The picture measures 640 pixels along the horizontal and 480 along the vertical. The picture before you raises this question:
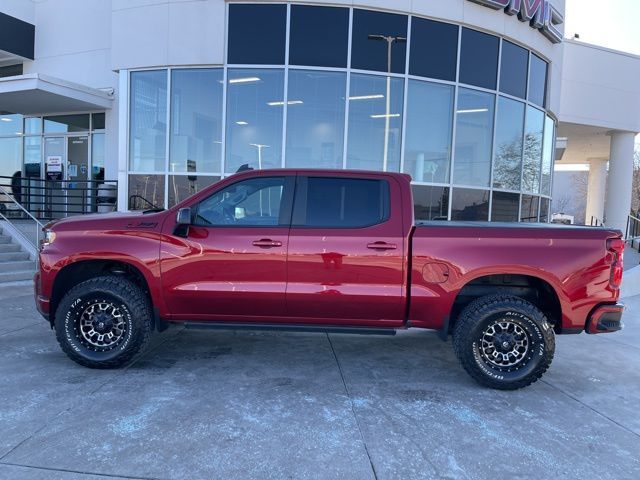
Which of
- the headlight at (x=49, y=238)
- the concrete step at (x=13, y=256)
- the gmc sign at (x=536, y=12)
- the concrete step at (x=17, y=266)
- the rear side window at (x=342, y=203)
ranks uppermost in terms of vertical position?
the gmc sign at (x=536, y=12)

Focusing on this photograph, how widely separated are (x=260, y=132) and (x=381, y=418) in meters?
8.21

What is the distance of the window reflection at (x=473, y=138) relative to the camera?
11.3 metres

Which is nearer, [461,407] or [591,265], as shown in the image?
[461,407]

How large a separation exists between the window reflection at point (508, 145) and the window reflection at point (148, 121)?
8.04m

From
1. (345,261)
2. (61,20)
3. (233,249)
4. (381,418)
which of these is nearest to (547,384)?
(381,418)

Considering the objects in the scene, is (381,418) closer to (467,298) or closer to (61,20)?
(467,298)

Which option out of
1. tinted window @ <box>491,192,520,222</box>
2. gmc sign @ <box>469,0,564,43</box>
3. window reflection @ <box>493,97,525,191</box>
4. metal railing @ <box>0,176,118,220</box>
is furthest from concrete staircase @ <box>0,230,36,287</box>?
gmc sign @ <box>469,0,564,43</box>

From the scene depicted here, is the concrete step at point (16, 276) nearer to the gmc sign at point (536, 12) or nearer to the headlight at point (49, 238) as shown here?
the headlight at point (49, 238)

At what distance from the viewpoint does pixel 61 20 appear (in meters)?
13.3

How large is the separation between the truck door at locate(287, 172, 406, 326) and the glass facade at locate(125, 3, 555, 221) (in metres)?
6.30

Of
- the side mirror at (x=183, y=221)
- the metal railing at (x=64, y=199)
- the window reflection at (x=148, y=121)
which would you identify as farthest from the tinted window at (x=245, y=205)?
the metal railing at (x=64, y=199)

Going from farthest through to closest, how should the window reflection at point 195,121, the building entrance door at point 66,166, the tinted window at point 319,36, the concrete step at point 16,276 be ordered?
1. the building entrance door at point 66,166
2. the window reflection at point 195,121
3. the tinted window at point 319,36
4. the concrete step at point 16,276

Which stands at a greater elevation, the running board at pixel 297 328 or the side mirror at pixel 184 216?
the side mirror at pixel 184 216

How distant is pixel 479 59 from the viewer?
11305 millimetres
